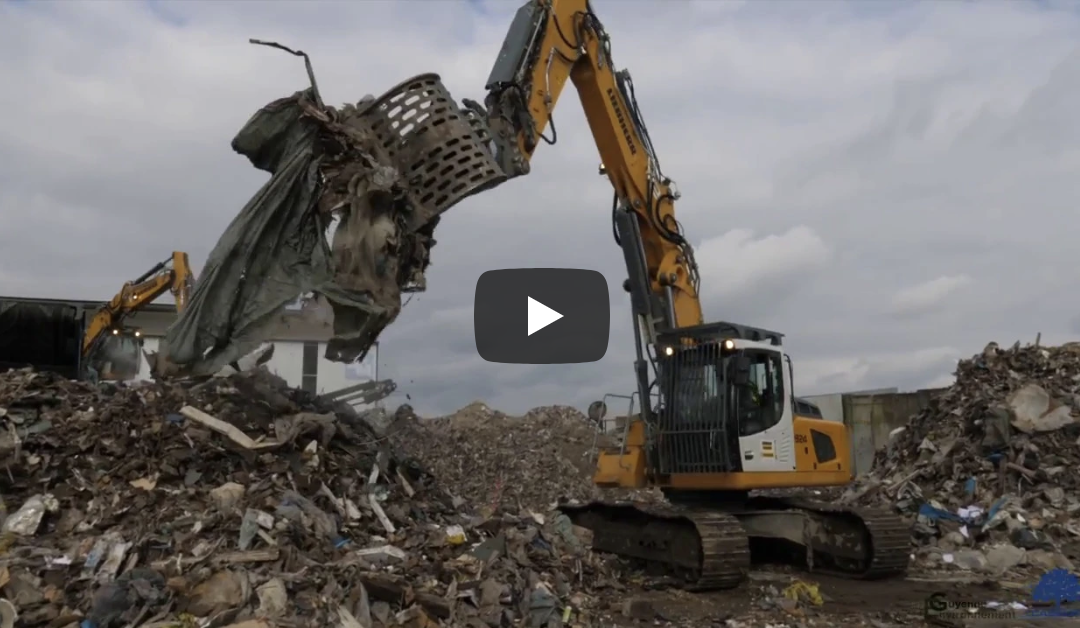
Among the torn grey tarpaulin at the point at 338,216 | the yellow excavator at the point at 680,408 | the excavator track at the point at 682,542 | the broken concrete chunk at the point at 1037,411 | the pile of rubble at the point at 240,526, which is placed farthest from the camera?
the broken concrete chunk at the point at 1037,411

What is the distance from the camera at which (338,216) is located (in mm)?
6926

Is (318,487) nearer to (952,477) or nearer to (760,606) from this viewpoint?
(760,606)

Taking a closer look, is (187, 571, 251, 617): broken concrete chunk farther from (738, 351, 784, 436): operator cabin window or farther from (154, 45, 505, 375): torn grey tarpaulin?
(738, 351, 784, 436): operator cabin window

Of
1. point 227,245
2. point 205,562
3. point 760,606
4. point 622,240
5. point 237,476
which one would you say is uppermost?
point 622,240

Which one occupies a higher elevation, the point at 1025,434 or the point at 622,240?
the point at 622,240

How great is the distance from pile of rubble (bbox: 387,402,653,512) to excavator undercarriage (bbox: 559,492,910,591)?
499 centimetres

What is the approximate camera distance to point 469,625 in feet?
19.6

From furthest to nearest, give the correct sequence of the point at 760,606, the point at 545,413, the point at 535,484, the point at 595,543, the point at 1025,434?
1. the point at 545,413
2. the point at 535,484
3. the point at 1025,434
4. the point at 595,543
5. the point at 760,606

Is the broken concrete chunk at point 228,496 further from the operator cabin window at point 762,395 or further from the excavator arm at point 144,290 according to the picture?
the excavator arm at point 144,290

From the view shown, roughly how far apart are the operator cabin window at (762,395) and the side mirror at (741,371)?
0.14m

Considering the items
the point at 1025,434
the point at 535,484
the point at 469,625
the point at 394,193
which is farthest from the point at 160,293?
the point at 1025,434

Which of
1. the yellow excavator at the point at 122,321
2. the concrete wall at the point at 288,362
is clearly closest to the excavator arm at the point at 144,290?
the yellow excavator at the point at 122,321

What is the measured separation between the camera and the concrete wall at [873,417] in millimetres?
19828

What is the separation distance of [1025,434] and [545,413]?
12191 mm
